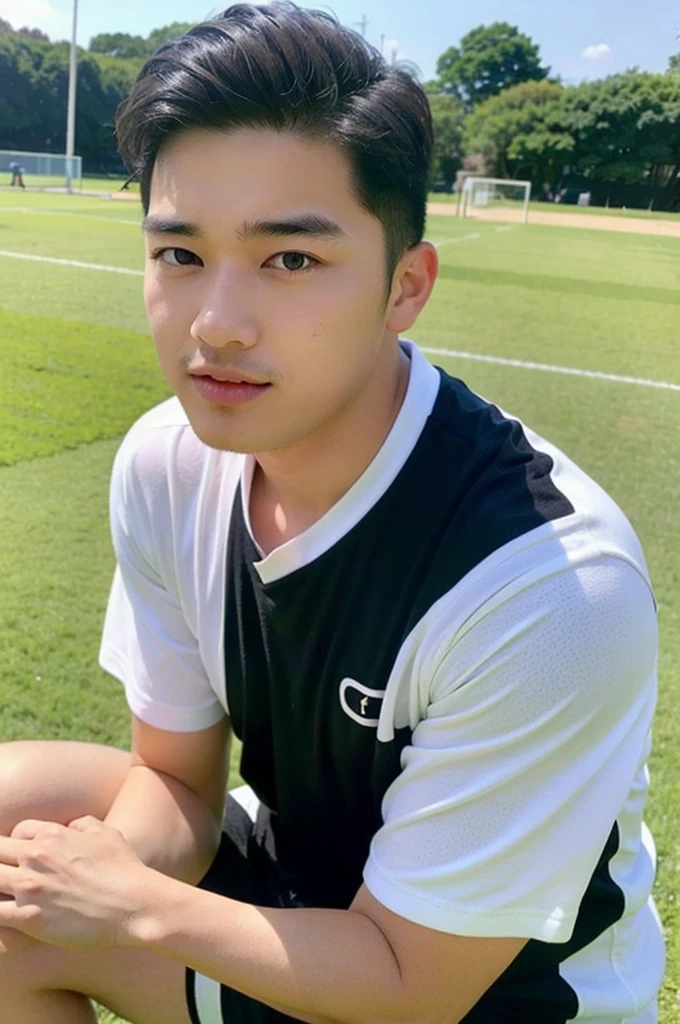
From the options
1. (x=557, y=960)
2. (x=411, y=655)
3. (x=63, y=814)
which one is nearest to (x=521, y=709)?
(x=411, y=655)

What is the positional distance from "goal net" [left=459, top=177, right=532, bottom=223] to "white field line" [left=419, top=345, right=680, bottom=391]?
2.75 ft

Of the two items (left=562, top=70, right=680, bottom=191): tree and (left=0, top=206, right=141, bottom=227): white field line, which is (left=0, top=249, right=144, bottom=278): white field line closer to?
(left=0, top=206, right=141, bottom=227): white field line

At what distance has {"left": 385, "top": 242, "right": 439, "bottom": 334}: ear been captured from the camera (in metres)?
1.07

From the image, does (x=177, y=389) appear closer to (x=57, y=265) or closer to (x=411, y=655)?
(x=411, y=655)

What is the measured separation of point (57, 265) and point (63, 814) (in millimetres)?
5823

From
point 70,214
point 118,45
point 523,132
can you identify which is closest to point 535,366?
point 523,132

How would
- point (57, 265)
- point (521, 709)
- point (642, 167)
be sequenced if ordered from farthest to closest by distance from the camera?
point (57, 265)
point (642, 167)
point (521, 709)

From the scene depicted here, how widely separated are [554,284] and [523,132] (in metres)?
4.14

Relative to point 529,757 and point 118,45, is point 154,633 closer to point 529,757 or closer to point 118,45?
point 529,757

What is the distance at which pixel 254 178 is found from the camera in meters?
0.95

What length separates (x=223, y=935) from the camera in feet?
3.11

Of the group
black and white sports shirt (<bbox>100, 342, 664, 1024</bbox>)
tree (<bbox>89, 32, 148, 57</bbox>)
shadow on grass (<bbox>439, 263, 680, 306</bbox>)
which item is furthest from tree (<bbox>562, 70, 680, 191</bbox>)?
black and white sports shirt (<bbox>100, 342, 664, 1024</bbox>)


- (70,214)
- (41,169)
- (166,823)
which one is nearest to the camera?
(166,823)

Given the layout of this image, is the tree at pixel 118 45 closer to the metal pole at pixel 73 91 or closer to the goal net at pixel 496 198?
the metal pole at pixel 73 91
